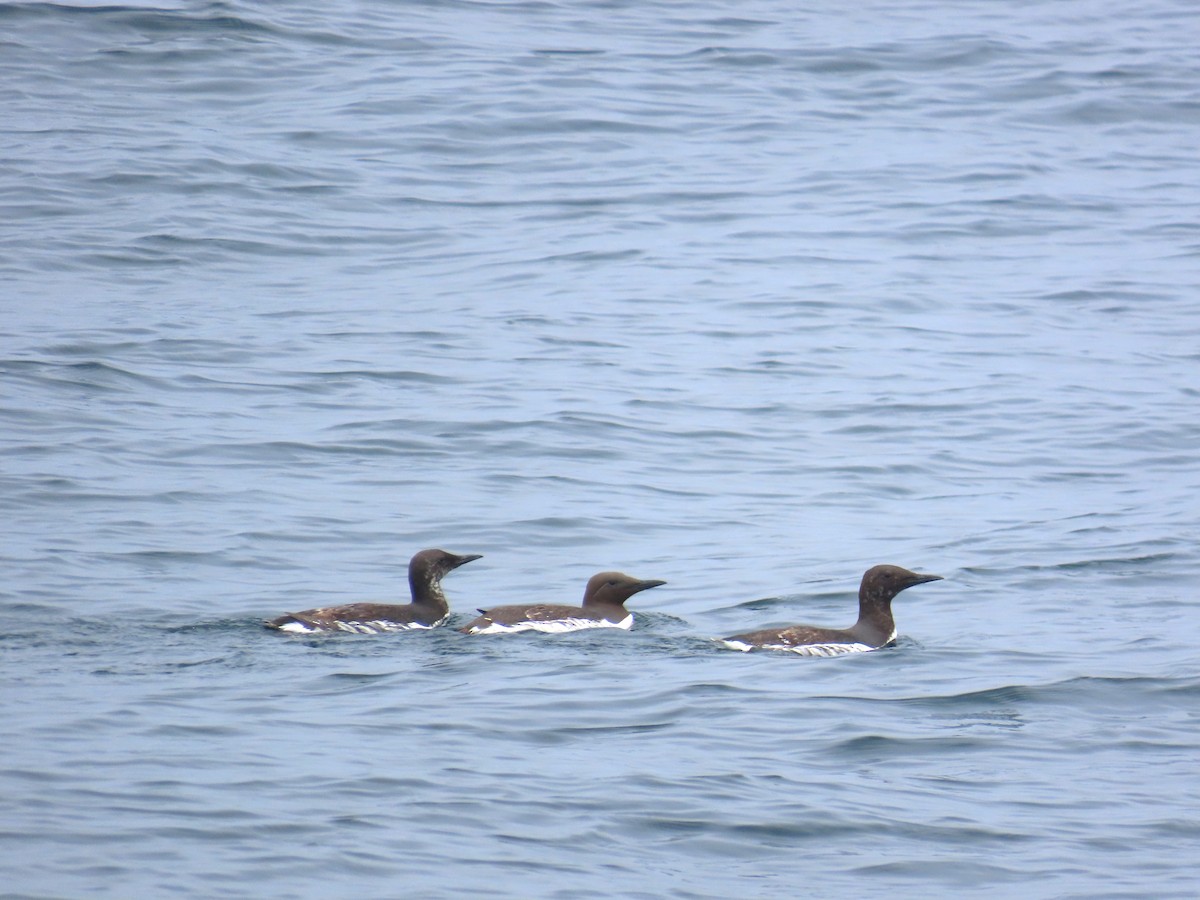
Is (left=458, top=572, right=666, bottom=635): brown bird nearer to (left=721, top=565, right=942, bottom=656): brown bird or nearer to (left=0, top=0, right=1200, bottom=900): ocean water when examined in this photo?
(left=0, top=0, right=1200, bottom=900): ocean water

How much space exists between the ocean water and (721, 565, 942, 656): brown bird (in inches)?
7.0

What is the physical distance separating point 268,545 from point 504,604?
83.7 inches

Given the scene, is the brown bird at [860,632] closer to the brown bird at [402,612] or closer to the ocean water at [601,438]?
the ocean water at [601,438]

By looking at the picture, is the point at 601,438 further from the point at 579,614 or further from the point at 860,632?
the point at 860,632

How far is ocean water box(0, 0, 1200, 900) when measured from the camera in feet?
27.2

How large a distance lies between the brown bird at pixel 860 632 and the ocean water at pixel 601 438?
0.18 m

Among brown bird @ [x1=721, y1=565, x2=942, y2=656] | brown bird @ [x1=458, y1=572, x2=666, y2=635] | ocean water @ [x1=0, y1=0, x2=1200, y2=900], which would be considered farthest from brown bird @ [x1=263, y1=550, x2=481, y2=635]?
brown bird @ [x1=721, y1=565, x2=942, y2=656]

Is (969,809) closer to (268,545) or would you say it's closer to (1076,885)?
(1076,885)

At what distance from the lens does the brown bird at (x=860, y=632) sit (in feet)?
38.0

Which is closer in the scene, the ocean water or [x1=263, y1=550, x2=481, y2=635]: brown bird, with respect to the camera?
the ocean water

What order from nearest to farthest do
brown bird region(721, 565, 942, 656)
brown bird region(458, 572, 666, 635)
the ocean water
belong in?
1. the ocean water
2. brown bird region(721, 565, 942, 656)
3. brown bird region(458, 572, 666, 635)

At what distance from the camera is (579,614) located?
12281 mm

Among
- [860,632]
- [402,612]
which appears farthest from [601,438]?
[860,632]

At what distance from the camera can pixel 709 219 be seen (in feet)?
89.8
